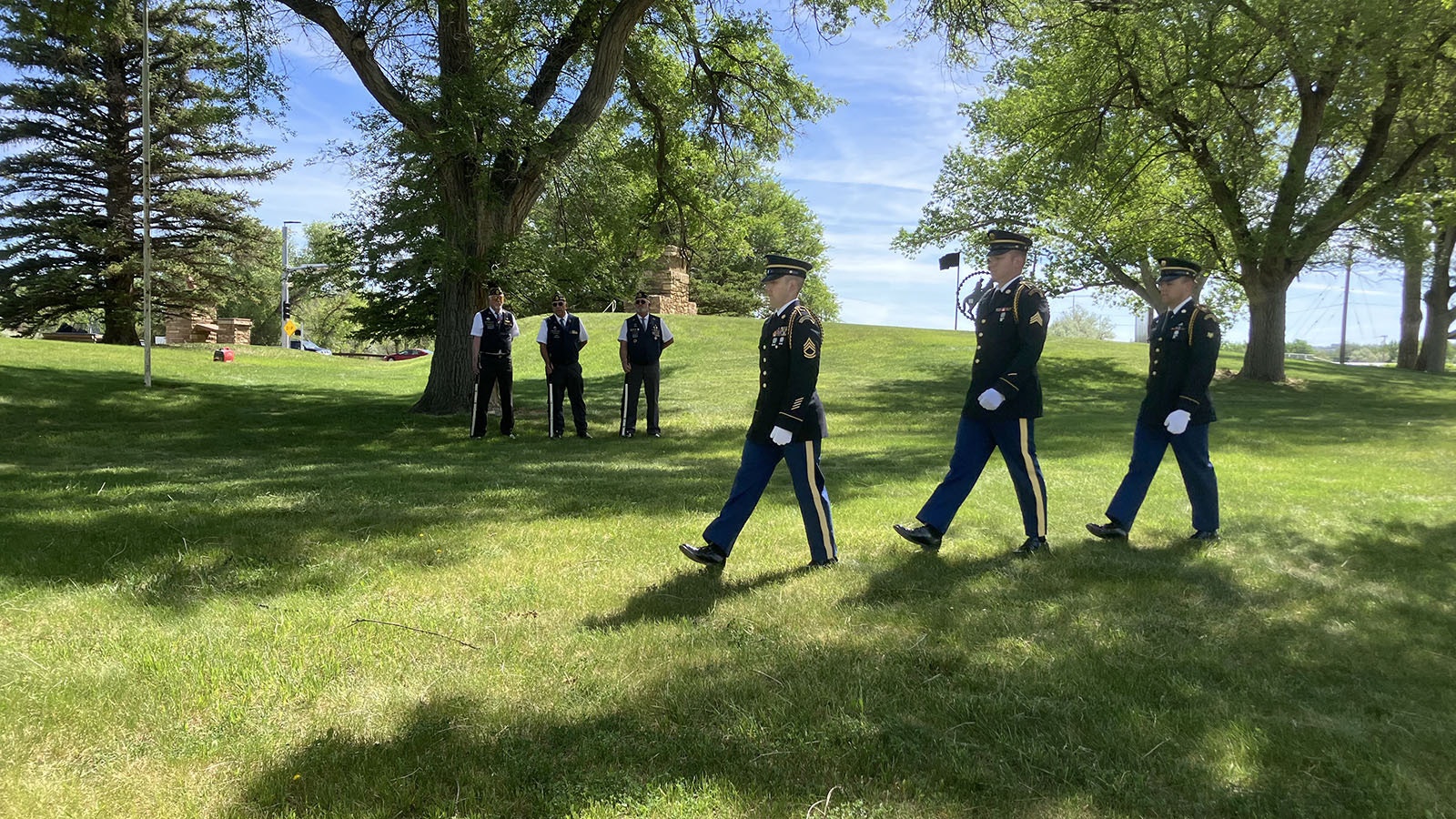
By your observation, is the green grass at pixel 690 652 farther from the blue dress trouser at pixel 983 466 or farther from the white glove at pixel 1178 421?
the white glove at pixel 1178 421

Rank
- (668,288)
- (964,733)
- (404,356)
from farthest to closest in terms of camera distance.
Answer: (404,356) → (668,288) → (964,733)

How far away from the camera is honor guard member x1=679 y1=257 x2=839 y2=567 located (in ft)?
16.8

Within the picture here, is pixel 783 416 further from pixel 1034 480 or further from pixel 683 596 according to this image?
pixel 1034 480

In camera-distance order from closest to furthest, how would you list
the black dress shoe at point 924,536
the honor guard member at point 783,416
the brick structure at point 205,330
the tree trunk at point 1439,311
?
the honor guard member at point 783,416, the black dress shoe at point 924,536, the tree trunk at point 1439,311, the brick structure at point 205,330

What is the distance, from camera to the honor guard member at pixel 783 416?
5.11 metres

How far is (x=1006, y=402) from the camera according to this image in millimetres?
5637

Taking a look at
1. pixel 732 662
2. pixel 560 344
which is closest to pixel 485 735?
pixel 732 662

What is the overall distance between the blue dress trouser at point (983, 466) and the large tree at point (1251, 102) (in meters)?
9.74

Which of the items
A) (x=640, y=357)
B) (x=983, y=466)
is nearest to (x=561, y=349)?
(x=640, y=357)

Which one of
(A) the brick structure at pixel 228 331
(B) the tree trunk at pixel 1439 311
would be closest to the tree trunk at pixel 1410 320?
(B) the tree trunk at pixel 1439 311

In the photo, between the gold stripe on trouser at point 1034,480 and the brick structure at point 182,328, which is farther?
the brick structure at point 182,328

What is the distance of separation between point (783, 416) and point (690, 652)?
169cm

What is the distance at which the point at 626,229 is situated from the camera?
1716 cm

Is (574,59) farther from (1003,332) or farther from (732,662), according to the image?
(732,662)
